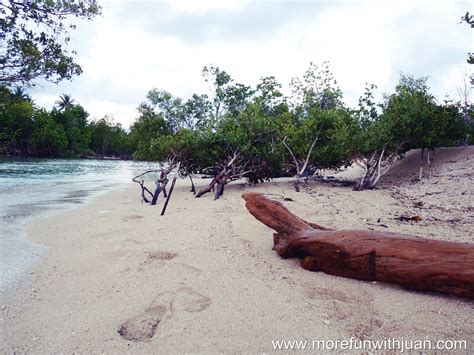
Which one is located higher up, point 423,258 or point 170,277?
point 423,258

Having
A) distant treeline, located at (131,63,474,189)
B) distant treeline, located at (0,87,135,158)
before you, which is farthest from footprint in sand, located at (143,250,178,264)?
distant treeline, located at (0,87,135,158)

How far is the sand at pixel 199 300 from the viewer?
2.90 metres

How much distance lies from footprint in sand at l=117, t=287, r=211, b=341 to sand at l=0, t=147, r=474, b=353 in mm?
12

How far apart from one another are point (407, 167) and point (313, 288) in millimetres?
19731

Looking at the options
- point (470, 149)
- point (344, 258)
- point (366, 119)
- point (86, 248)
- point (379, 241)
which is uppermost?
point (366, 119)

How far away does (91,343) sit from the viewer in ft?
9.29

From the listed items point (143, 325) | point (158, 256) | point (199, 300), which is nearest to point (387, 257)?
point (199, 300)

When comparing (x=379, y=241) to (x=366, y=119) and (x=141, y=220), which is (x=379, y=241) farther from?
(x=366, y=119)

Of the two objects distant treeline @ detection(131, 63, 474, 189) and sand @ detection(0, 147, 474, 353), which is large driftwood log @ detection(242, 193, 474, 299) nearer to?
sand @ detection(0, 147, 474, 353)

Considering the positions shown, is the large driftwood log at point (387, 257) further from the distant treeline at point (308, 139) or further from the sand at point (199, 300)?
the distant treeline at point (308, 139)

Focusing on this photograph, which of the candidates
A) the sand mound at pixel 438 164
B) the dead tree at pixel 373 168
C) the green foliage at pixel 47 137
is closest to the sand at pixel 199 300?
the dead tree at pixel 373 168

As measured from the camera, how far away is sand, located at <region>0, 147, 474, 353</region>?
290 cm

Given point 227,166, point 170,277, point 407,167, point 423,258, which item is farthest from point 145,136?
point 423,258

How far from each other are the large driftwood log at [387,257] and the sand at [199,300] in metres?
0.14
